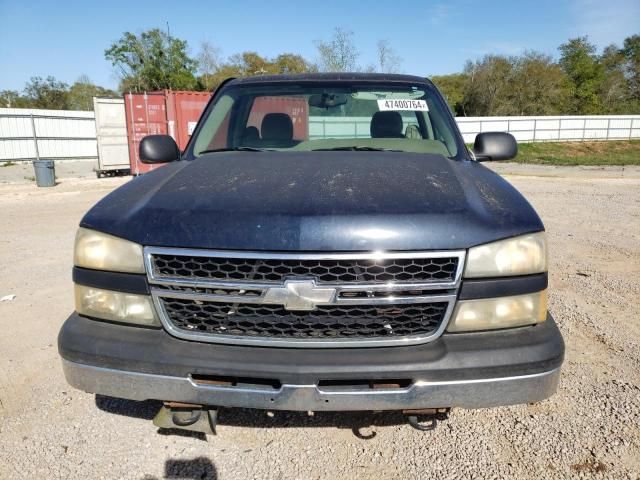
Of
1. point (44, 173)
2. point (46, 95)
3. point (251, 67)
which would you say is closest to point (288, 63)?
point (251, 67)

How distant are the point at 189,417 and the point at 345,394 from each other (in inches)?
27.8

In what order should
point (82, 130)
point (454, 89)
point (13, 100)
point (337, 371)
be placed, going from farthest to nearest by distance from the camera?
point (454, 89), point (13, 100), point (82, 130), point (337, 371)

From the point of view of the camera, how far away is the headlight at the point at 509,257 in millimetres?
1893

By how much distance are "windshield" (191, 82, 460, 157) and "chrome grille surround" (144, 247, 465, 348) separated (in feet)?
4.68

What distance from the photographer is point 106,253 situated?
2.00 meters

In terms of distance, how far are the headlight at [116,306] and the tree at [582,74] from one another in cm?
5414

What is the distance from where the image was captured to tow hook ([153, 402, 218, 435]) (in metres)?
2.03

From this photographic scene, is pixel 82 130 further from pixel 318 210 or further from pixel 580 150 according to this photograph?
pixel 580 150

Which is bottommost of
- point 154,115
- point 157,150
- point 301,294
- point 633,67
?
point 301,294

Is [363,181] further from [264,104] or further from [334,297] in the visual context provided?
[264,104]

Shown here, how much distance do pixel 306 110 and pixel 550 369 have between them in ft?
8.53

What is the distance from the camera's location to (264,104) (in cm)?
371

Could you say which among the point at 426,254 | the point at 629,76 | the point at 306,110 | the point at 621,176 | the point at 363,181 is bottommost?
A: the point at 621,176

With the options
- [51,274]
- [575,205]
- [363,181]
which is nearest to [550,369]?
[363,181]
